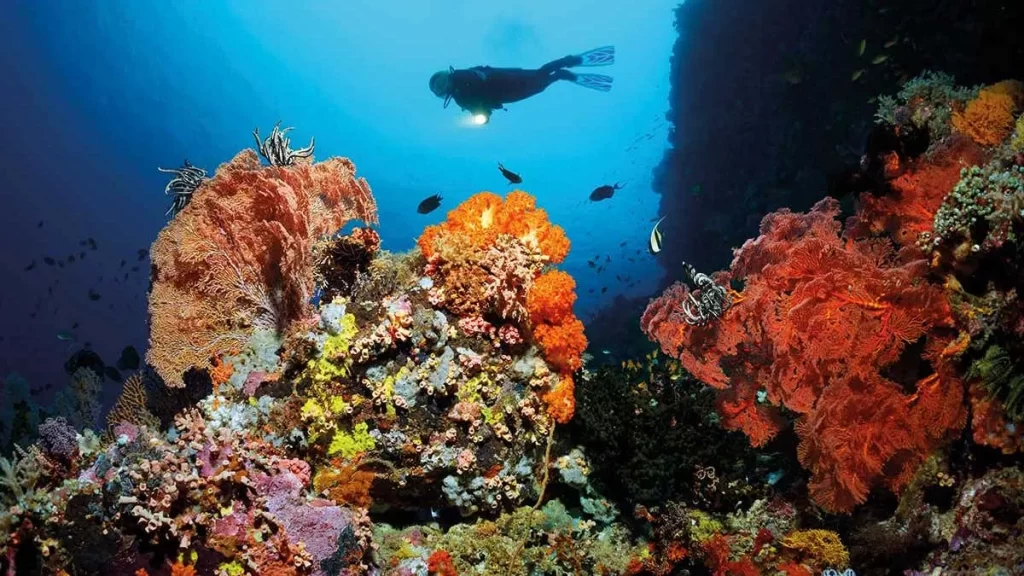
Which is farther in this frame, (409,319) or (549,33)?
(549,33)

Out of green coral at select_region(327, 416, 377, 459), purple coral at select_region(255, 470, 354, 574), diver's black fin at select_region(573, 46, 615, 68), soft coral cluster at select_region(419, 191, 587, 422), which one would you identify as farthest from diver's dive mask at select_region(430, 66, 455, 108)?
purple coral at select_region(255, 470, 354, 574)

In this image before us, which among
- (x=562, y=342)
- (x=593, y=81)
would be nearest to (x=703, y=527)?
(x=562, y=342)

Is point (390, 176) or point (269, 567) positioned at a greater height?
point (390, 176)

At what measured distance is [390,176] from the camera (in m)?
99.5

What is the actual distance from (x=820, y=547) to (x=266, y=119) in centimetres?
8621

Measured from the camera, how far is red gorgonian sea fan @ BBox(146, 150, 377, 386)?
17.9 ft

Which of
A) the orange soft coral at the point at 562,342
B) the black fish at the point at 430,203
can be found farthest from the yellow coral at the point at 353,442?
the black fish at the point at 430,203

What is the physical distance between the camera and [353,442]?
4582 millimetres

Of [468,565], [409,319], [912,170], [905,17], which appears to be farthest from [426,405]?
[905,17]

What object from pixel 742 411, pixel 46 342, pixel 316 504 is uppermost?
pixel 46 342

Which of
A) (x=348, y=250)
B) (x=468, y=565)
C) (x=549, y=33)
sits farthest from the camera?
(x=549, y=33)

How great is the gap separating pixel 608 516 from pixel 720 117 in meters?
16.3

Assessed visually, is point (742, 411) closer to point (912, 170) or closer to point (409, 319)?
point (912, 170)

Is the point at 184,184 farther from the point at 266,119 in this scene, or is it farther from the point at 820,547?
the point at 266,119
